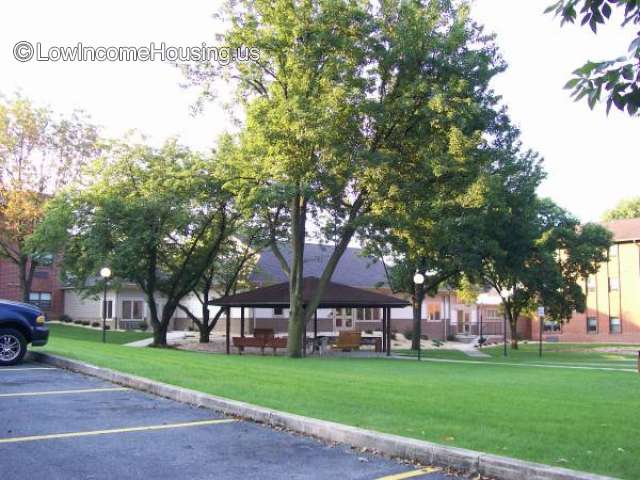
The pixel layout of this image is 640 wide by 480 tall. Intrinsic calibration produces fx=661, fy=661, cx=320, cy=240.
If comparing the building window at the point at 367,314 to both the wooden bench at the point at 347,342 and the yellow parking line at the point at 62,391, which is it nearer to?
the wooden bench at the point at 347,342

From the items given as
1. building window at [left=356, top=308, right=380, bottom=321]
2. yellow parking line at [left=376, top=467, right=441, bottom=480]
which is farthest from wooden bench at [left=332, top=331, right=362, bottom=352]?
yellow parking line at [left=376, top=467, right=441, bottom=480]

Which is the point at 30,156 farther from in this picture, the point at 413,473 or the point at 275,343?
the point at 413,473

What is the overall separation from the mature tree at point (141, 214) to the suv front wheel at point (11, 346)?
43.2 ft

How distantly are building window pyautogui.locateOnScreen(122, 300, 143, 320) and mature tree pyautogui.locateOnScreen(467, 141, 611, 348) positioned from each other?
92.3ft

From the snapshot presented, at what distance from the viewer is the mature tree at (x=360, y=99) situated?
22438 mm

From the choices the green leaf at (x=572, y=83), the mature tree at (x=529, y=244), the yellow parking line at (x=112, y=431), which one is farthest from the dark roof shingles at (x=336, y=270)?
the green leaf at (x=572, y=83)

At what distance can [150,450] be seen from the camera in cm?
706

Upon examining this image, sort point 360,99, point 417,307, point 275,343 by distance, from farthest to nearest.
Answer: point 417,307 → point 275,343 → point 360,99

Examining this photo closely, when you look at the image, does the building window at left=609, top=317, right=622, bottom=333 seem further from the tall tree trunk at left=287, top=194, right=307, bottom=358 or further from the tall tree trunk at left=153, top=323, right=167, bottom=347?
the tall tree trunk at left=153, top=323, right=167, bottom=347

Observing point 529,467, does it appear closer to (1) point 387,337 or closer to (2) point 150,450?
(2) point 150,450

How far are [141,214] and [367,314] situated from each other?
91.2ft

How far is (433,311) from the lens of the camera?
57.8m

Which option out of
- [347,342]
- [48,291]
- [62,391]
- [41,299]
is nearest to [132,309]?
[48,291]

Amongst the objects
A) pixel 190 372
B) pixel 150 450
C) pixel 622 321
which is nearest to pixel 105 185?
pixel 190 372
